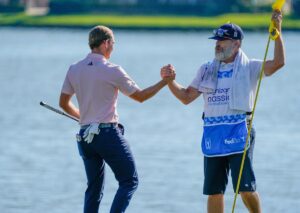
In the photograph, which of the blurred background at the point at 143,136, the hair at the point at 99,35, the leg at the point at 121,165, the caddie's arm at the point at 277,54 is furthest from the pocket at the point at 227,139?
the blurred background at the point at 143,136

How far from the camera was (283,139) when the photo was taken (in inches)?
990

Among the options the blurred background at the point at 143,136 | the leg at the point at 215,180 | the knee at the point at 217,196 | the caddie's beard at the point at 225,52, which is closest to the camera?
the caddie's beard at the point at 225,52

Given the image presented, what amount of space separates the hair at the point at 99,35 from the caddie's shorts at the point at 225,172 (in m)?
1.32

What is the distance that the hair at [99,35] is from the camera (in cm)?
1004

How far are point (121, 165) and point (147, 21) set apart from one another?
9371 cm

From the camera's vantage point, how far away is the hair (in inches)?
395

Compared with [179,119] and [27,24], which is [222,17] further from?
[179,119]

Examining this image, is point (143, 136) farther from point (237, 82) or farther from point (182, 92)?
point (237, 82)

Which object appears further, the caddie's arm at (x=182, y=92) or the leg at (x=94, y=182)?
the leg at (x=94, y=182)

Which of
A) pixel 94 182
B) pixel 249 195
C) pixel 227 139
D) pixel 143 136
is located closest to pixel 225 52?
pixel 227 139

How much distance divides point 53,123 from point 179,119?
356cm

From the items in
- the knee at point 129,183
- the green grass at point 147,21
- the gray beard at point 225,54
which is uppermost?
the gray beard at point 225,54

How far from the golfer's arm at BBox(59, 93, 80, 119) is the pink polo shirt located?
0.79 feet

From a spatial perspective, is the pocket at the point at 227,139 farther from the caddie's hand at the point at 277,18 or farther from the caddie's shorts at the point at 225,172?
the caddie's hand at the point at 277,18
